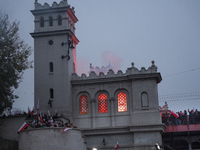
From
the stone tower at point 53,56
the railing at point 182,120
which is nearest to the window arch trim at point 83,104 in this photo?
the stone tower at point 53,56

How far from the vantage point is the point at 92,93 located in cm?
5184

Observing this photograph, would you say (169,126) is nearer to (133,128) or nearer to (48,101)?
(133,128)

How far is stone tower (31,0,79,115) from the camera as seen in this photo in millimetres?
50875

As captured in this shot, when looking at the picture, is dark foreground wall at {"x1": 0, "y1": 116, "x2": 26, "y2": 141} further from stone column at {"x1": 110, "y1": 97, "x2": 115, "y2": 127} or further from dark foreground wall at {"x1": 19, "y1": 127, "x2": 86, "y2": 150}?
stone column at {"x1": 110, "y1": 97, "x2": 115, "y2": 127}

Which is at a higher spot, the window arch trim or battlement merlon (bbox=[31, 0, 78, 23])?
battlement merlon (bbox=[31, 0, 78, 23])

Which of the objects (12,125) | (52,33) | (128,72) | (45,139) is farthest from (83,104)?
(45,139)

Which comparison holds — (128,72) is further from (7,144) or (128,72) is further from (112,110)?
(7,144)

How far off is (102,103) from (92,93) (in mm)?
1824

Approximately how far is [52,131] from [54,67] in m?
13.5

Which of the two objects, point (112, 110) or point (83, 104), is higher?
point (83, 104)

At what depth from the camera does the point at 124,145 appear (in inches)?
1937

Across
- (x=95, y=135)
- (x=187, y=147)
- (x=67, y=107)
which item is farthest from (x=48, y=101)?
(x=187, y=147)

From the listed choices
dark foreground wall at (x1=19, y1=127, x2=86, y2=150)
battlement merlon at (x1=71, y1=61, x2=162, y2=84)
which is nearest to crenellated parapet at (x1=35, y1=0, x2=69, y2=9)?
battlement merlon at (x1=71, y1=61, x2=162, y2=84)

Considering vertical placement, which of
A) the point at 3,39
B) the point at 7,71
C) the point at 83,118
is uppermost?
the point at 3,39
